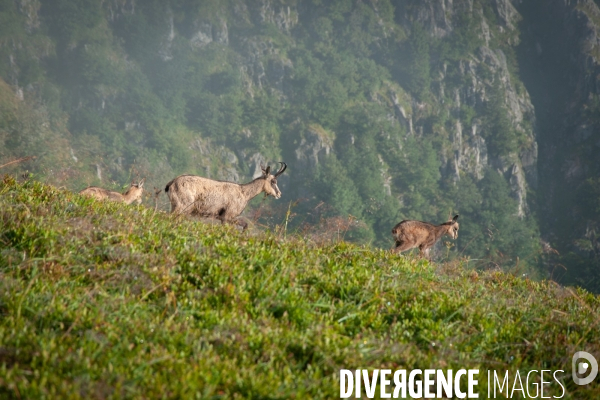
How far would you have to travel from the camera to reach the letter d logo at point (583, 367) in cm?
548

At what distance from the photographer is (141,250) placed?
20.0 feet

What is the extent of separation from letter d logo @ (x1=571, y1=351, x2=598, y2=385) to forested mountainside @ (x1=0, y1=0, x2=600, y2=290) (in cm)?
10304

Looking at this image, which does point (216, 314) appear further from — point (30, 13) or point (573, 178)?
point (573, 178)

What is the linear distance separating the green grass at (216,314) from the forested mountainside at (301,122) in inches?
3937

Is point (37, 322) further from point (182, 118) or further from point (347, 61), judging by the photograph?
point (347, 61)

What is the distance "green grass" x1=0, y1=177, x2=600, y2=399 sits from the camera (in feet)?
13.0

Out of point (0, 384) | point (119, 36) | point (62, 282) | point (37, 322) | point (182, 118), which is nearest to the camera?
point (0, 384)

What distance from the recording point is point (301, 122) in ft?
533

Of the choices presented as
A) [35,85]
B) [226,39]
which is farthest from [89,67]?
[226,39]

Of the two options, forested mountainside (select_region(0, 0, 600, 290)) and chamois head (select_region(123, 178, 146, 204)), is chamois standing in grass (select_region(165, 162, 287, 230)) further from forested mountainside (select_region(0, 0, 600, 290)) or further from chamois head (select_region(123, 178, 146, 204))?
forested mountainside (select_region(0, 0, 600, 290))

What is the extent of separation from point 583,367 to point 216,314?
14.1 feet

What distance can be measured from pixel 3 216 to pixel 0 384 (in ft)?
10.8

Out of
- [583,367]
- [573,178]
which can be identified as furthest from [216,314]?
[573,178]

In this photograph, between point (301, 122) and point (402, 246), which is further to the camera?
point (301, 122)
